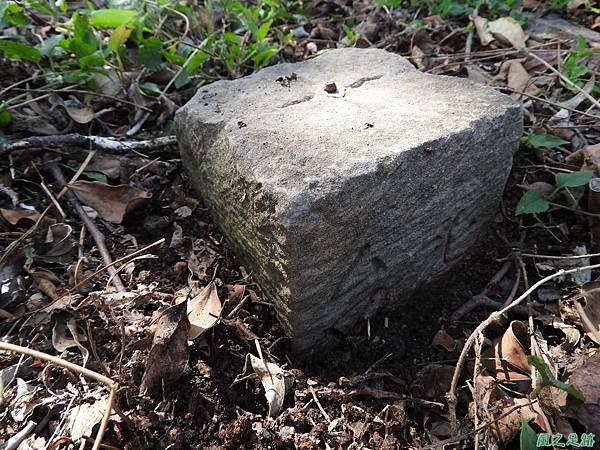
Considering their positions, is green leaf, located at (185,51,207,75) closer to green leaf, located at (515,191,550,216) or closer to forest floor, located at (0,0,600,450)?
forest floor, located at (0,0,600,450)

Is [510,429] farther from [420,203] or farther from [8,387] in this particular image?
[8,387]

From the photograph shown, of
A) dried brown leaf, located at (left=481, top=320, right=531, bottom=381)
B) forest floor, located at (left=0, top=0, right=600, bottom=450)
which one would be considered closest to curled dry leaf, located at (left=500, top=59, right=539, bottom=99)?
forest floor, located at (left=0, top=0, right=600, bottom=450)

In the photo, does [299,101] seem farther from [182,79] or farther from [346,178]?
[182,79]

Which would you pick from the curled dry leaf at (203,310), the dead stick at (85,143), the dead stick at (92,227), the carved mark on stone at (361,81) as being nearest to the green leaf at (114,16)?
the dead stick at (85,143)

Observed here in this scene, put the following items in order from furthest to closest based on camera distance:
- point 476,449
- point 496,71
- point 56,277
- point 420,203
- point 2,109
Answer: point 496,71 < point 2,109 < point 56,277 < point 420,203 < point 476,449

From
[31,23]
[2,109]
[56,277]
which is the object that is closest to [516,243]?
[56,277]

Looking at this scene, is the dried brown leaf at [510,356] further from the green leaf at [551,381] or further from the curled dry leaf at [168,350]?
the curled dry leaf at [168,350]
